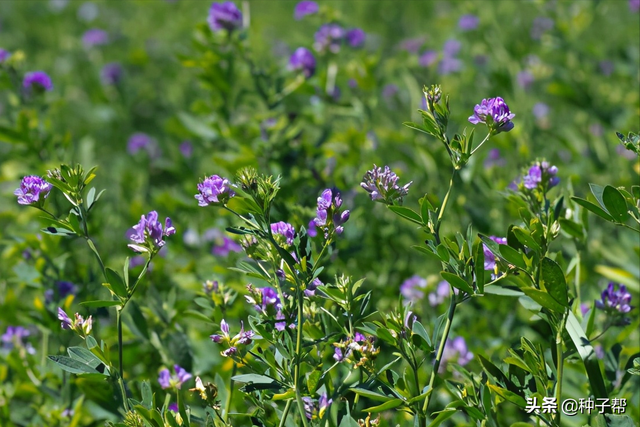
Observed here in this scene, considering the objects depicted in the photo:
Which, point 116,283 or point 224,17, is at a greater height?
point 224,17

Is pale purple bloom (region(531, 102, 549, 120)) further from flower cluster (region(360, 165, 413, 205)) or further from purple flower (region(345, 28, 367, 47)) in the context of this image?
flower cluster (region(360, 165, 413, 205))

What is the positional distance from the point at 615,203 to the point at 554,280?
20 cm

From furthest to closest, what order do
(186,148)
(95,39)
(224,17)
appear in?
(95,39) → (186,148) → (224,17)

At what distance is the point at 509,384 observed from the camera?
4.16ft

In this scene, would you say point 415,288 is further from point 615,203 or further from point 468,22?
point 468,22

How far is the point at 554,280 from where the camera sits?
114cm

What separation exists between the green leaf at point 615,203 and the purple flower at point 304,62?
1.39 metres

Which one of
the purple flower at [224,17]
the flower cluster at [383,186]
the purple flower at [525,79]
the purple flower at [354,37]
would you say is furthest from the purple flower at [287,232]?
the purple flower at [525,79]

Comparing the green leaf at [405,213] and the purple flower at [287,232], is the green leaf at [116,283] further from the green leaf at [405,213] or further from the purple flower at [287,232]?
the green leaf at [405,213]

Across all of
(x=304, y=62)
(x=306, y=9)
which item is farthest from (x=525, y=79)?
(x=304, y=62)

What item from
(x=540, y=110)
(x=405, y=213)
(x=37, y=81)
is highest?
(x=540, y=110)

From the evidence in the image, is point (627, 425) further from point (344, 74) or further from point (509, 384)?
point (344, 74)

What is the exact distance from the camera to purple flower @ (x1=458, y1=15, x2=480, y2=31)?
10.5 feet

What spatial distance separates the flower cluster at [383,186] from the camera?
1196mm
